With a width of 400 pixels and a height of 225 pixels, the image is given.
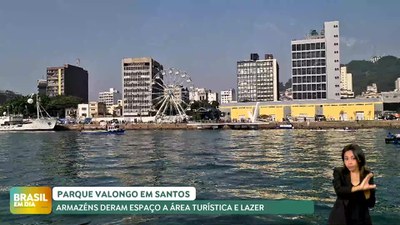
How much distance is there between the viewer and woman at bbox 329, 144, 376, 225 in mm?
4953

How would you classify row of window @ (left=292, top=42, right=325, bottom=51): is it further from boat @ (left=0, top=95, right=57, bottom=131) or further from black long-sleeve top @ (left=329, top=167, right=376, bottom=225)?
black long-sleeve top @ (left=329, top=167, right=376, bottom=225)

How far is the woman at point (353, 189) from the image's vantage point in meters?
4.95

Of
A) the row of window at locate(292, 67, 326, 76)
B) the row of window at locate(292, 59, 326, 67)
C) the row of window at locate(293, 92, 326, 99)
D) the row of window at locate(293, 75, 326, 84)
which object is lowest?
the row of window at locate(293, 92, 326, 99)

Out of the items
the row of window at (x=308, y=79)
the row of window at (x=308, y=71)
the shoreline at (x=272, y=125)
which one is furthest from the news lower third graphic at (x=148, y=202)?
the row of window at (x=308, y=71)

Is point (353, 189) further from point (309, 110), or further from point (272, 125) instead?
point (309, 110)

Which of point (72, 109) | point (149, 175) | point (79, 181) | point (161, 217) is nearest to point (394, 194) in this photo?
point (161, 217)

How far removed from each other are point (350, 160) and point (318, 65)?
14508cm

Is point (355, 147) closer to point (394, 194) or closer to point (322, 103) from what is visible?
point (394, 194)

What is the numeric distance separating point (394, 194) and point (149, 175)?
1189 cm

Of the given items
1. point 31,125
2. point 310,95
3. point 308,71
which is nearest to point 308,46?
point 308,71

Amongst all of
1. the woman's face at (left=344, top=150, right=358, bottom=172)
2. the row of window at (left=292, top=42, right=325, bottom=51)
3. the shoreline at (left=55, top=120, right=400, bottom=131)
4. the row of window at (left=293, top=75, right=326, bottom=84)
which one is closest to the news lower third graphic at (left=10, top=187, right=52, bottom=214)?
the woman's face at (left=344, top=150, right=358, bottom=172)

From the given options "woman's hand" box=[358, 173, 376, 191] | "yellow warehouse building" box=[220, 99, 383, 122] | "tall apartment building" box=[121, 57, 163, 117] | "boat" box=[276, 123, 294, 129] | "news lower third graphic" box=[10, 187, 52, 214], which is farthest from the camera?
"tall apartment building" box=[121, 57, 163, 117]

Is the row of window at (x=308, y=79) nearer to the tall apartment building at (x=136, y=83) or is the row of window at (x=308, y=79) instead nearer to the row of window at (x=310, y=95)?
the row of window at (x=310, y=95)

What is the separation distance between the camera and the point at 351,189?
497 cm
